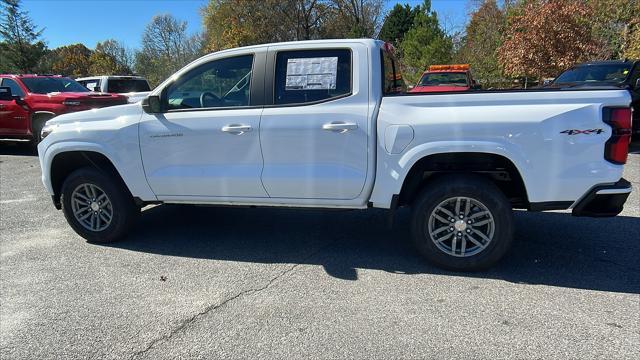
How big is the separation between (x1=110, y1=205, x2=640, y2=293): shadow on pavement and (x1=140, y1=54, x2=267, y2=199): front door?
0.70 m

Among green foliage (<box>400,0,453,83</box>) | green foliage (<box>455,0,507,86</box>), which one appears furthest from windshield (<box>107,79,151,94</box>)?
green foliage (<box>455,0,507,86</box>)

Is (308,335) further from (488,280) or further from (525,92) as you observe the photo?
(525,92)

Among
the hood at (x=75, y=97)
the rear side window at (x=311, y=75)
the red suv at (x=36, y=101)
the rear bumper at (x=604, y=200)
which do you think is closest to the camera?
the rear bumper at (x=604, y=200)

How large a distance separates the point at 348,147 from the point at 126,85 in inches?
484

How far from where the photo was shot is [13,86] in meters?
11.4

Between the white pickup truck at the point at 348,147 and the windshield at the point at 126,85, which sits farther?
the windshield at the point at 126,85

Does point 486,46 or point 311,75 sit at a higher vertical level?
point 486,46

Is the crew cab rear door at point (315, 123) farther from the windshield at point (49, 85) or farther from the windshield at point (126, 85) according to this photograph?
the windshield at point (126, 85)

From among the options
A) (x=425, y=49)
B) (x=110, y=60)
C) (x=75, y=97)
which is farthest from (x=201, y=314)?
(x=110, y=60)

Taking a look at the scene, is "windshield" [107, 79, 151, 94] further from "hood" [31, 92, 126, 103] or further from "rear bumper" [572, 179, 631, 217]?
"rear bumper" [572, 179, 631, 217]

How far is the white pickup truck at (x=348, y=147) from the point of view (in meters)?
3.67

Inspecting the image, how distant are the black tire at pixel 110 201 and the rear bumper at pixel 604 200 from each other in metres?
4.24

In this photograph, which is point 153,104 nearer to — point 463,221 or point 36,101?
point 463,221

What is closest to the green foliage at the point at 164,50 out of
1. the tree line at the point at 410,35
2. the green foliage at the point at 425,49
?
the tree line at the point at 410,35
